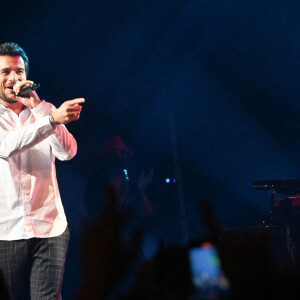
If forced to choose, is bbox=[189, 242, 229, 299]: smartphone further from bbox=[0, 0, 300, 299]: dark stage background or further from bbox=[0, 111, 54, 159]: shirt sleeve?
bbox=[0, 0, 300, 299]: dark stage background

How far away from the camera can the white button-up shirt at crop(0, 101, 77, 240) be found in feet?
7.27

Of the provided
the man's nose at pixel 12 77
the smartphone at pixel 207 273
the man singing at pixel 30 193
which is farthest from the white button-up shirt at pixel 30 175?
the smartphone at pixel 207 273

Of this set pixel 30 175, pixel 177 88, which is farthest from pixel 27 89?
pixel 177 88

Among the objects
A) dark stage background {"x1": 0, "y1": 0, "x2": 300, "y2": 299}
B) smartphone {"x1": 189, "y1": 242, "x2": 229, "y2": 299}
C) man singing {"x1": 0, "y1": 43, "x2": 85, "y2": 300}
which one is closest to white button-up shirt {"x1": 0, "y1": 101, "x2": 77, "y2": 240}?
man singing {"x1": 0, "y1": 43, "x2": 85, "y2": 300}

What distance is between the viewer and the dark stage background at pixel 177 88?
5.38 m

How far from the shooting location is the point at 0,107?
2422 millimetres

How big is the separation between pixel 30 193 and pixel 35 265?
315mm

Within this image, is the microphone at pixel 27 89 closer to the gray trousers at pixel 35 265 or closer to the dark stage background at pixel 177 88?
the gray trousers at pixel 35 265

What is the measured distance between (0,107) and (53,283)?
82cm

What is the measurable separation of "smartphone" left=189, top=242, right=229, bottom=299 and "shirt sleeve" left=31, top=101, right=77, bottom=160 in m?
1.64

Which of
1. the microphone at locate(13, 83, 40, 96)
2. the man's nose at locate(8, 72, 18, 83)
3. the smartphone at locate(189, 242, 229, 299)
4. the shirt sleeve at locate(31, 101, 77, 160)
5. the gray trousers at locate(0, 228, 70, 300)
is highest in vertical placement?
the man's nose at locate(8, 72, 18, 83)

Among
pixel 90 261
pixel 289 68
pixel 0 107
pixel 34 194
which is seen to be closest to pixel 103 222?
pixel 90 261

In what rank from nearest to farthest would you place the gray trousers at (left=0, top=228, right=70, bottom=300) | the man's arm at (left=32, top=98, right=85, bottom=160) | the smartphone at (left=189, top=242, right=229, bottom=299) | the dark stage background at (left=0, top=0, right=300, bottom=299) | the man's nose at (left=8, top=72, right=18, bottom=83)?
the smartphone at (left=189, top=242, right=229, bottom=299) → the man's arm at (left=32, top=98, right=85, bottom=160) → the gray trousers at (left=0, top=228, right=70, bottom=300) → the man's nose at (left=8, top=72, right=18, bottom=83) → the dark stage background at (left=0, top=0, right=300, bottom=299)

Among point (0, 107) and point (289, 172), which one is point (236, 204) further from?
point (0, 107)
